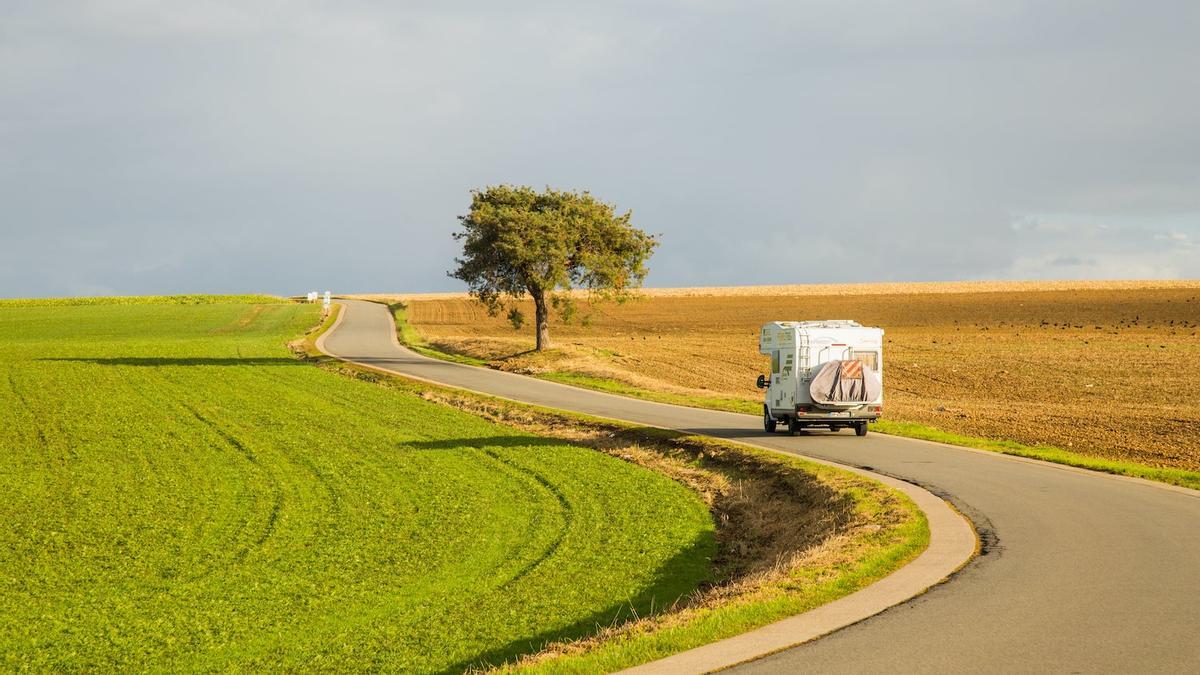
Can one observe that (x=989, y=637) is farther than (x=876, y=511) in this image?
No

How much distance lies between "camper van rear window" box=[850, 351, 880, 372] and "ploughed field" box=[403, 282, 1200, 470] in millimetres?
3474

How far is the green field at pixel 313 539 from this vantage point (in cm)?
1199

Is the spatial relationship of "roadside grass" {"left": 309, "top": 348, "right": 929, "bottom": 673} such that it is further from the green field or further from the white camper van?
the white camper van

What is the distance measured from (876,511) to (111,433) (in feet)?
64.2

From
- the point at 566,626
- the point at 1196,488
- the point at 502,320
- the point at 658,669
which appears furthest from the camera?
the point at 502,320

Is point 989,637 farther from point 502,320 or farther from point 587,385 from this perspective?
point 502,320


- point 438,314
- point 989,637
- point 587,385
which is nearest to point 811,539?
point 989,637

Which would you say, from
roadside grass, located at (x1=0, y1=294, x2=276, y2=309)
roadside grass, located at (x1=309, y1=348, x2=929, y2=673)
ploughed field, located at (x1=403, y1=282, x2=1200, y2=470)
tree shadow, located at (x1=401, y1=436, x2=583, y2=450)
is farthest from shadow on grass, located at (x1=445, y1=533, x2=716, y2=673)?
roadside grass, located at (x1=0, y1=294, x2=276, y2=309)

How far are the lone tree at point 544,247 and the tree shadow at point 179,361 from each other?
34.0 feet

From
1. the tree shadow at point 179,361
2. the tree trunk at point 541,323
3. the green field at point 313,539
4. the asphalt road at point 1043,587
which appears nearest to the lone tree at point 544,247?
the tree trunk at point 541,323

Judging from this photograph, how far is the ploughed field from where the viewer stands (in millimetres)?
30625

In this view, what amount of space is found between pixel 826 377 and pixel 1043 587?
15897 mm

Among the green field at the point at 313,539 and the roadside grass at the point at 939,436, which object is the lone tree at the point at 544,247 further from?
the green field at the point at 313,539

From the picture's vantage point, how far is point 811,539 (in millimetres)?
16484
